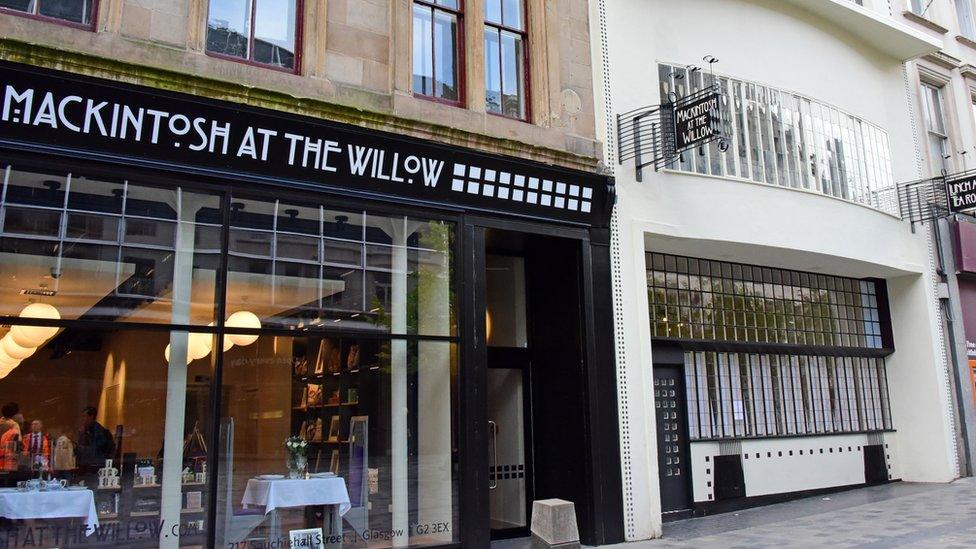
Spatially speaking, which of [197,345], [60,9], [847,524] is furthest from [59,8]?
[847,524]

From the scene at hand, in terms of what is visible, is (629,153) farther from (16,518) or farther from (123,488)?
(16,518)

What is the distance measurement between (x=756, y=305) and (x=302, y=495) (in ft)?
30.9

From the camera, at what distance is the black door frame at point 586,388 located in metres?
9.48

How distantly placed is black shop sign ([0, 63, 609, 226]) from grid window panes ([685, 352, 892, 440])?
428 cm

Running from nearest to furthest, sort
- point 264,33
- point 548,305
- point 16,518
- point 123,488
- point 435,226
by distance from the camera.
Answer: point 16,518
point 123,488
point 264,33
point 435,226
point 548,305

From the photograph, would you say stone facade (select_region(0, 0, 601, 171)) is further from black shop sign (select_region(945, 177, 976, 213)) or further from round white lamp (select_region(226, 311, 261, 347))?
black shop sign (select_region(945, 177, 976, 213))

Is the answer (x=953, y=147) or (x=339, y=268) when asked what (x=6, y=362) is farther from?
(x=953, y=147)

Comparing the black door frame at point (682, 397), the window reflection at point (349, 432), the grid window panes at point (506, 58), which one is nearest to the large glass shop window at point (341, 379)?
the window reflection at point (349, 432)

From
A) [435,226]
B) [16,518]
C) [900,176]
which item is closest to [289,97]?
[435,226]

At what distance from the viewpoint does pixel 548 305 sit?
37.5 feet

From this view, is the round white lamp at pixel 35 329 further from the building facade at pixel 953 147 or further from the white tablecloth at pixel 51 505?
the building facade at pixel 953 147

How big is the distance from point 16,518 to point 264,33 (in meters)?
5.72

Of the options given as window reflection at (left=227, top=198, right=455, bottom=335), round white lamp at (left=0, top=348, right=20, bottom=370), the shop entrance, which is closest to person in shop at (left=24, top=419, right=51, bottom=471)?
round white lamp at (left=0, top=348, right=20, bottom=370)

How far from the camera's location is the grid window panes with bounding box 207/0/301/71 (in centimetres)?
891
